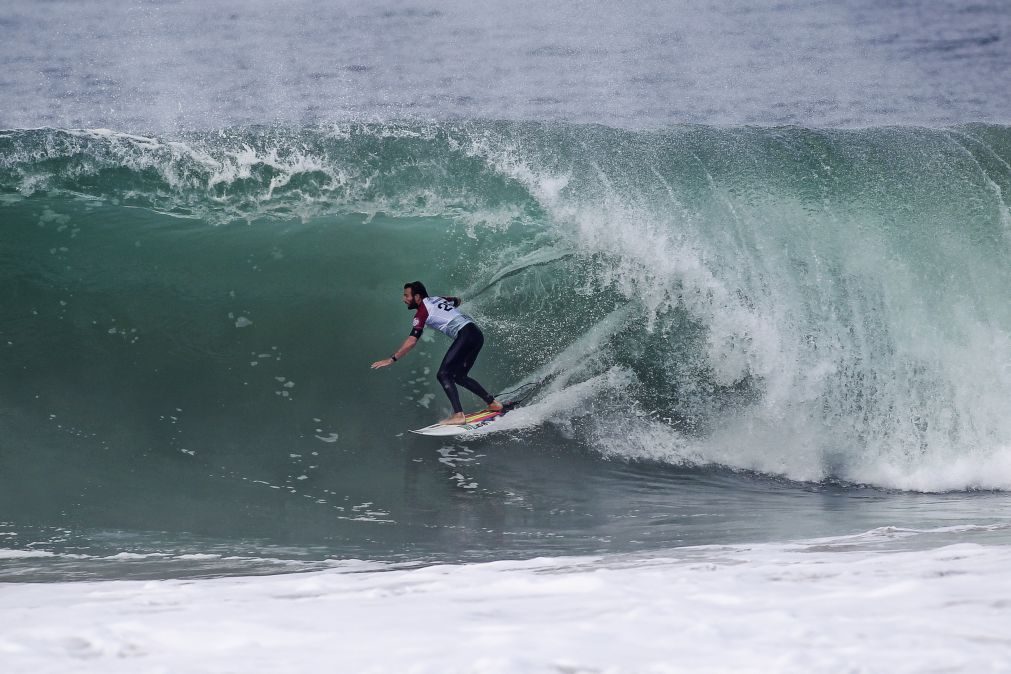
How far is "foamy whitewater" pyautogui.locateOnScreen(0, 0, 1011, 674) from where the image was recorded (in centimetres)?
280

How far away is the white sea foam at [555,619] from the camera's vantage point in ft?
8.03

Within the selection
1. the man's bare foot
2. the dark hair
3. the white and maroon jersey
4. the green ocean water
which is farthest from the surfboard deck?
the dark hair

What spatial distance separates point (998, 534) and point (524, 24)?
9.94m

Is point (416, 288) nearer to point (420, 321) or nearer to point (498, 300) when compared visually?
point (420, 321)

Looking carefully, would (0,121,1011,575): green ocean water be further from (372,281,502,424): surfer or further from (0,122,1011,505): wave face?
(372,281,502,424): surfer

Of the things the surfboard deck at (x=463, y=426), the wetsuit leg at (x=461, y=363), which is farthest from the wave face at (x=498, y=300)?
the wetsuit leg at (x=461, y=363)

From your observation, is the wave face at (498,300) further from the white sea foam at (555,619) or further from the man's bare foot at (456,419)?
the white sea foam at (555,619)

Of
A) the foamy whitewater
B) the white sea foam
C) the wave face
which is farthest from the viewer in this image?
the wave face

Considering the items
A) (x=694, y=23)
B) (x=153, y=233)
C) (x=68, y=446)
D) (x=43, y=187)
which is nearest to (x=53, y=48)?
(x=43, y=187)

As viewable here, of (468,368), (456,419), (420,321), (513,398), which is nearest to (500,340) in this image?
(513,398)

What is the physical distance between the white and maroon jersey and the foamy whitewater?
2.26ft

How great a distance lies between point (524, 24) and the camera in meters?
12.3

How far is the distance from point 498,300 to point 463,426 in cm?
113

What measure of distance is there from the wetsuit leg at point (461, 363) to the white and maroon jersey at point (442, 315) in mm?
51
